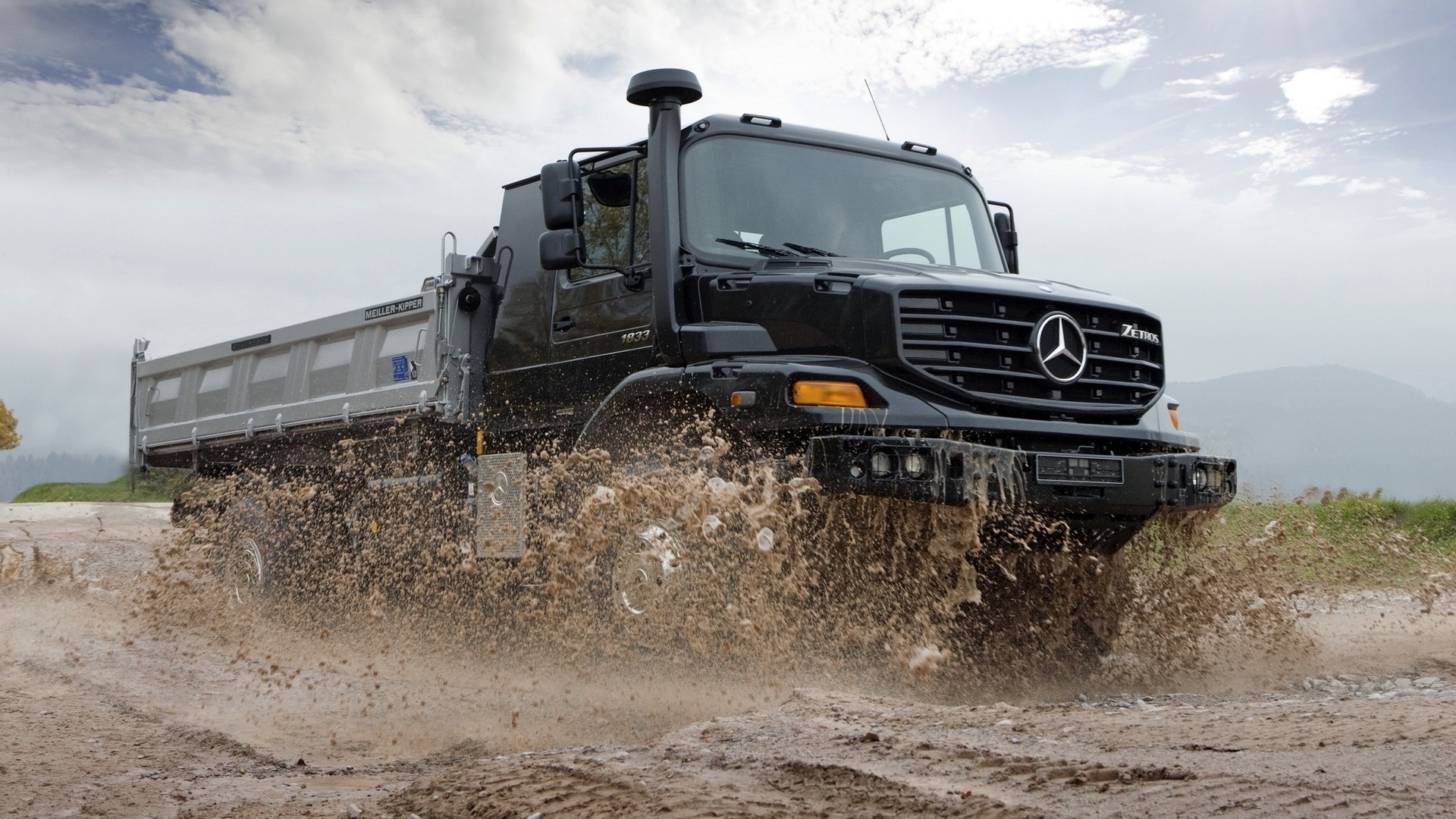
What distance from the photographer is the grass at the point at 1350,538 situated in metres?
6.91

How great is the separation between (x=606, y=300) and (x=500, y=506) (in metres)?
1.45

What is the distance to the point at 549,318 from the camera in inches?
281

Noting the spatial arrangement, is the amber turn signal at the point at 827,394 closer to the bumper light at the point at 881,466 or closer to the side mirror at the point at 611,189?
the bumper light at the point at 881,466

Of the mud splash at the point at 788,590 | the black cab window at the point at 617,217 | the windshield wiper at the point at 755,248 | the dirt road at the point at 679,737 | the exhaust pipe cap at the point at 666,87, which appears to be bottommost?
the dirt road at the point at 679,737

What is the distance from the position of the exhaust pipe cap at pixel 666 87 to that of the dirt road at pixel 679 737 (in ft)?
9.26

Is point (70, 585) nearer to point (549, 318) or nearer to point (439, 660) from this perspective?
point (439, 660)

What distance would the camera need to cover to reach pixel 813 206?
6.61 meters

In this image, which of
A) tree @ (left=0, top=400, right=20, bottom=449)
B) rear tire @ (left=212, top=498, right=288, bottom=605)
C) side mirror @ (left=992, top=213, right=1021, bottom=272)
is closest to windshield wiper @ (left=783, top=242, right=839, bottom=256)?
side mirror @ (left=992, top=213, right=1021, bottom=272)

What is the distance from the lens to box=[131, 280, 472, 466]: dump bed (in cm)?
768

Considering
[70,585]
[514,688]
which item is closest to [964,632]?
[514,688]

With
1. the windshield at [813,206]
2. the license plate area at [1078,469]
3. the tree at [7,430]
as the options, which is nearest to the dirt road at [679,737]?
the license plate area at [1078,469]

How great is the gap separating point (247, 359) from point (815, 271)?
18.3 ft

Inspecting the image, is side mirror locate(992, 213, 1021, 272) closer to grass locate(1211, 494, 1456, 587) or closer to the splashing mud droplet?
grass locate(1211, 494, 1456, 587)

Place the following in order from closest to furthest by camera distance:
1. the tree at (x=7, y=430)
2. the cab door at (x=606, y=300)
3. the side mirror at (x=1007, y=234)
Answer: the cab door at (x=606, y=300)
the side mirror at (x=1007, y=234)
the tree at (x=7, y=430)
